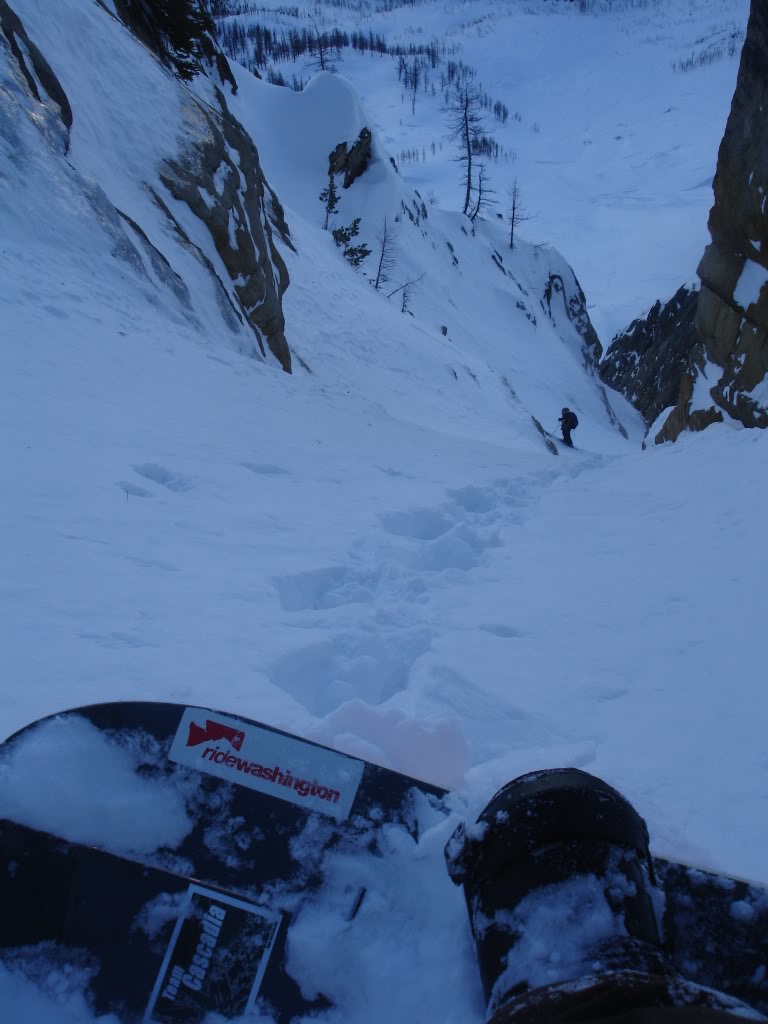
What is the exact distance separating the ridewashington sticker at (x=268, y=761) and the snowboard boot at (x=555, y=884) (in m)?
0.39

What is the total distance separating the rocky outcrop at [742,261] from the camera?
948 centimetres

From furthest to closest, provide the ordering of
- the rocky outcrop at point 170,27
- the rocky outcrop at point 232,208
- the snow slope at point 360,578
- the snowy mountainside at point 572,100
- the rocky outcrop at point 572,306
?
the snowy mountainside at point 572,100 < the rocky outcrop at point 572,306 < the rocky outcrop at point 170,27 < the rocky outcrop at point 232,208 < the snow slope at point 360,578

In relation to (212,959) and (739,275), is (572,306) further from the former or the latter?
(212,959)

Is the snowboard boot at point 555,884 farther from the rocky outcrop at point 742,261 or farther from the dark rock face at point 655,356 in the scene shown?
the dark rock face at point 655,356

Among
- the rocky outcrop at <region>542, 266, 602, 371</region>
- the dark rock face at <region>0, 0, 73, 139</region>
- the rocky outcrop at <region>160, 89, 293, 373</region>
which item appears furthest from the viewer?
the rocky outcrop at <region>542, 266, 602, 371</region>

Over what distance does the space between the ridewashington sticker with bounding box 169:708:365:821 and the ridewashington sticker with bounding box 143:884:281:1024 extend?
0.28m

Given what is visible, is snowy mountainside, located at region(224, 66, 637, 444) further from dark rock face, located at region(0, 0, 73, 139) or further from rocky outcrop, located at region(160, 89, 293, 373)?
dark rock face, located at region(0, 0, 73, 139)

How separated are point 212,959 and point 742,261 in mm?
11847

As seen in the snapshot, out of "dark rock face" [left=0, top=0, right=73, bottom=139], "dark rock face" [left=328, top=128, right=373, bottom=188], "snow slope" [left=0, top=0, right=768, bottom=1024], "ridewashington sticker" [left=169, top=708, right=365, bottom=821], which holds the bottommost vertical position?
"ridewashington sticker" [left=169, top=708, right=365, bottom=821]

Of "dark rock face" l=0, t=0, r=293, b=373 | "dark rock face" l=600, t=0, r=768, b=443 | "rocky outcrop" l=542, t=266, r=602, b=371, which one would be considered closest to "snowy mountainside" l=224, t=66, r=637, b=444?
"rocky outcrop" l=542, t=266, r=602, b=371

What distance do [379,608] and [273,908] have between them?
1734 mm

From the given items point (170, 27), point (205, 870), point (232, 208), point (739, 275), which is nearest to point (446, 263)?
point (170, 27)

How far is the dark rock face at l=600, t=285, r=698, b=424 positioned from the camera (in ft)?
82.9

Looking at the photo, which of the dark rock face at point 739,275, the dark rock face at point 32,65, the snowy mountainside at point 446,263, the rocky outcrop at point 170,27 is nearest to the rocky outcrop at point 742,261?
the dark rock face at point 739,275
